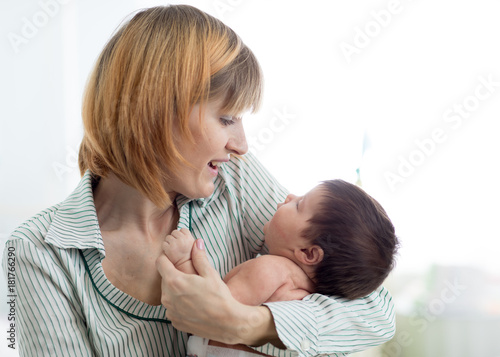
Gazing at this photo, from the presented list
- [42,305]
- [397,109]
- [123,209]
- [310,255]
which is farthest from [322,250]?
[397,109]

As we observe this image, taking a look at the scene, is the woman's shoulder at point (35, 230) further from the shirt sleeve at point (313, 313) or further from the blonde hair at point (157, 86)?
the shirt sleeve at point (313, 313)

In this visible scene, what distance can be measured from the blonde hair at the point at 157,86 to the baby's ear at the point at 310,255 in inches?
13.9

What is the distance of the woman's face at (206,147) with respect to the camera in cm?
121

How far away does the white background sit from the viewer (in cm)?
266

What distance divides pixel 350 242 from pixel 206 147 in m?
0.41

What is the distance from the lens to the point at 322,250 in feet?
4.24

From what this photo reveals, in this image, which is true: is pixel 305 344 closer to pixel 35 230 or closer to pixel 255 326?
pixel 255 326

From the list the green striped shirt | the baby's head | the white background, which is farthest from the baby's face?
the white background

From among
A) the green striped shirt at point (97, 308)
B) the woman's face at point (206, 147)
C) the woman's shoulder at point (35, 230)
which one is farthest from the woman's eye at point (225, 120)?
the woman's shoulder at point (35, 230)

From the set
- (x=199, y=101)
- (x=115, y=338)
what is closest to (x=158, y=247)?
(x=115, y=338)

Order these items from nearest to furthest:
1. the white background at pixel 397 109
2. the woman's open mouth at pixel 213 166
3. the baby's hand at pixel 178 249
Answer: the baby's hand at pixel 178 249
the woman's open mouth at pixel 213 166
the white background at pixel 397 109

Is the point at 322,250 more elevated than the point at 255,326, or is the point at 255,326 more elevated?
the point at 322,250

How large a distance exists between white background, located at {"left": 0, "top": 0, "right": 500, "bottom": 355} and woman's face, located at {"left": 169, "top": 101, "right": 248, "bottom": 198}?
54.3 inches

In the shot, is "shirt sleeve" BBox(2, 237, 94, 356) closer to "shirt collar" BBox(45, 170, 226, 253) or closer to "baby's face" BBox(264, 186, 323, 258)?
"shirt collar" BBox(45, 170, 226, 253)
